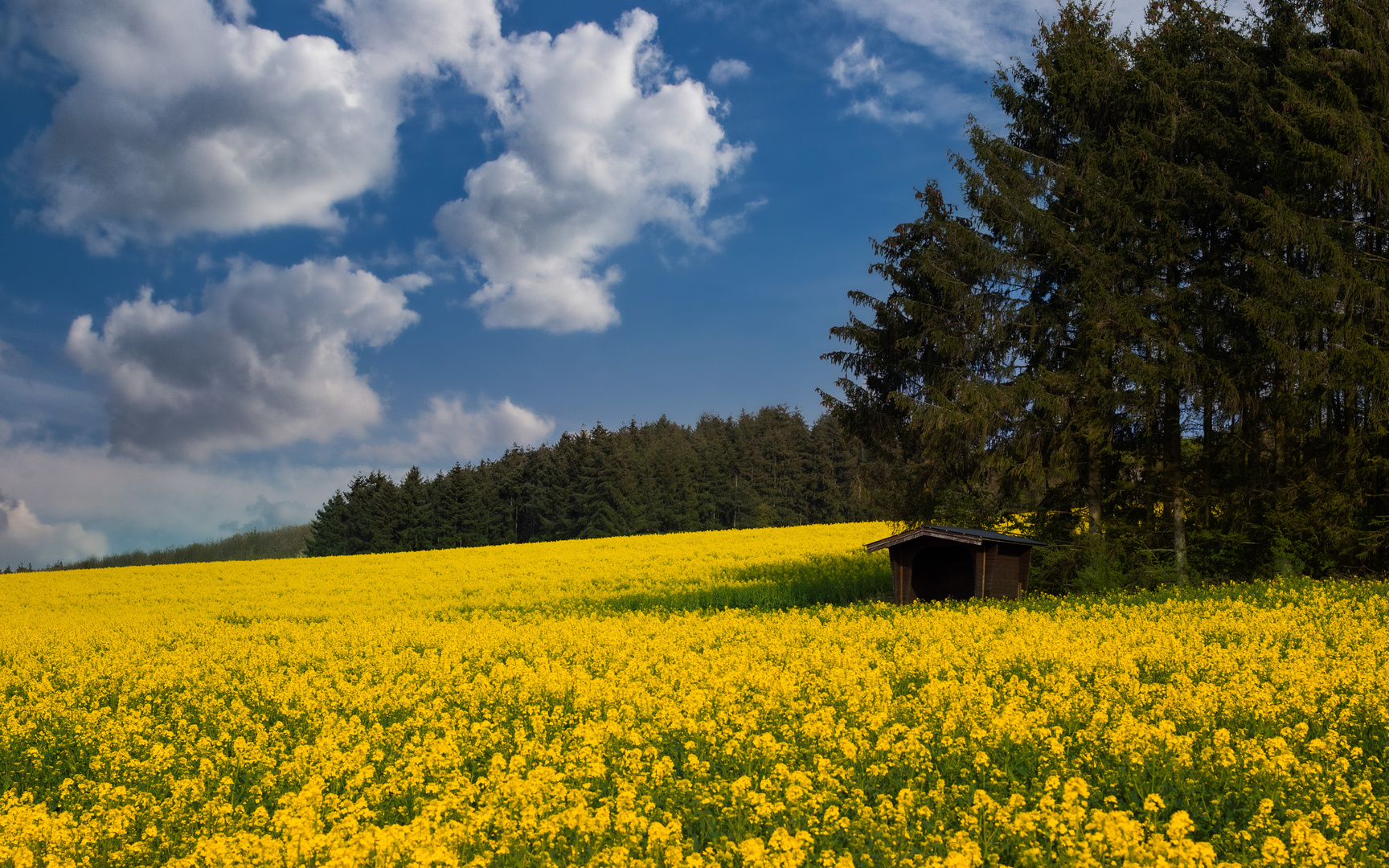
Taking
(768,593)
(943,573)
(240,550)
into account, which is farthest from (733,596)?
(240,550)

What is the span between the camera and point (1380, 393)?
1827 cm

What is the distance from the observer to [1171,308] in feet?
67.0

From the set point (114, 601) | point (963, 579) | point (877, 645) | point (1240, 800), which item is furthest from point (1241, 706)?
point (114, 601)

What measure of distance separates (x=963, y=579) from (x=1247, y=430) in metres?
8.31

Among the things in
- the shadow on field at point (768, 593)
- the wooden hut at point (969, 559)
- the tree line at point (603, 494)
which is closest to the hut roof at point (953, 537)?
the wooden hut at point (969, 559)

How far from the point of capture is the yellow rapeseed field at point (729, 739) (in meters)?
5.12

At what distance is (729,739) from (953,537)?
12.5 m

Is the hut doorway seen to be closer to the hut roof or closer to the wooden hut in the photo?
the wooden hut

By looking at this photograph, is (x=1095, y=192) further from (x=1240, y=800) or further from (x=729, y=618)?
(x=1240, y=800)

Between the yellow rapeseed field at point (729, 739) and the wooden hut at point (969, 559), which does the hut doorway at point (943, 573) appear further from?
the yellow rapeseed field at point (729, 739)

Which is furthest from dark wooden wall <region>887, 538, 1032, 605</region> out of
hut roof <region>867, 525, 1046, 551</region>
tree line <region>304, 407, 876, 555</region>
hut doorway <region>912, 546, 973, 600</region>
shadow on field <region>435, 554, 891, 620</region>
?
tree line <region>304, 407, 876, 555</region>

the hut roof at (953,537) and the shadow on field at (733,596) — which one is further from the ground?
the hut roof at (953,537)

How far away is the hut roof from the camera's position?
18734 mm

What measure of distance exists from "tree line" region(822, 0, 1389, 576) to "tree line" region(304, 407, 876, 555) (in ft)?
138
